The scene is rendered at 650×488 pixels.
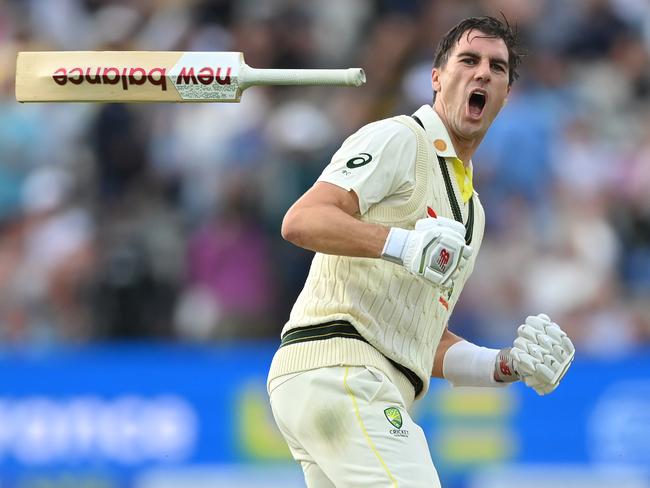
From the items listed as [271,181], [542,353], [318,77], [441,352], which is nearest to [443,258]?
[318,77]

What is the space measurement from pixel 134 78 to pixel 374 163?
90cm

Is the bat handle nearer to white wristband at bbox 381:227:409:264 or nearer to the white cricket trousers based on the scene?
white wristband at bbox 381:227:409:264

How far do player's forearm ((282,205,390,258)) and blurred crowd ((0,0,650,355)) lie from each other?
505 cm

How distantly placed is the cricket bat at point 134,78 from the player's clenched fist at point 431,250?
2.61 ft

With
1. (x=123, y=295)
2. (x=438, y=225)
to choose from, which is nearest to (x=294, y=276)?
(x=123, y=295)

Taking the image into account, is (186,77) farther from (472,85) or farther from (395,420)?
(395,420)

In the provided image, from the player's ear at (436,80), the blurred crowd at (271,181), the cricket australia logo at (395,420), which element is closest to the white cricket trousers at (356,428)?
the cricket australia logo at (395,420)

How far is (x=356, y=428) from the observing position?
4.80 metres

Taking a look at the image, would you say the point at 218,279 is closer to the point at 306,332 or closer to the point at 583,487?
the point at 583,487

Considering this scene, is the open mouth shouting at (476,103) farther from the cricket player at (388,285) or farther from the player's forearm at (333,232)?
the player's forearm at (333,232)

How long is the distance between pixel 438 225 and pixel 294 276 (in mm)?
5218

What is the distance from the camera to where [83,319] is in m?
9.81

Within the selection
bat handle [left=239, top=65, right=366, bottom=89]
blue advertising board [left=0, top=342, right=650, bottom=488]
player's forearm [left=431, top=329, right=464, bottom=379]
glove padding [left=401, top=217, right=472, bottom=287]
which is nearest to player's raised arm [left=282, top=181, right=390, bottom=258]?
glove padding [left=401, top=217, right=472, bottom=287]

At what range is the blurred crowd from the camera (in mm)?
9828
